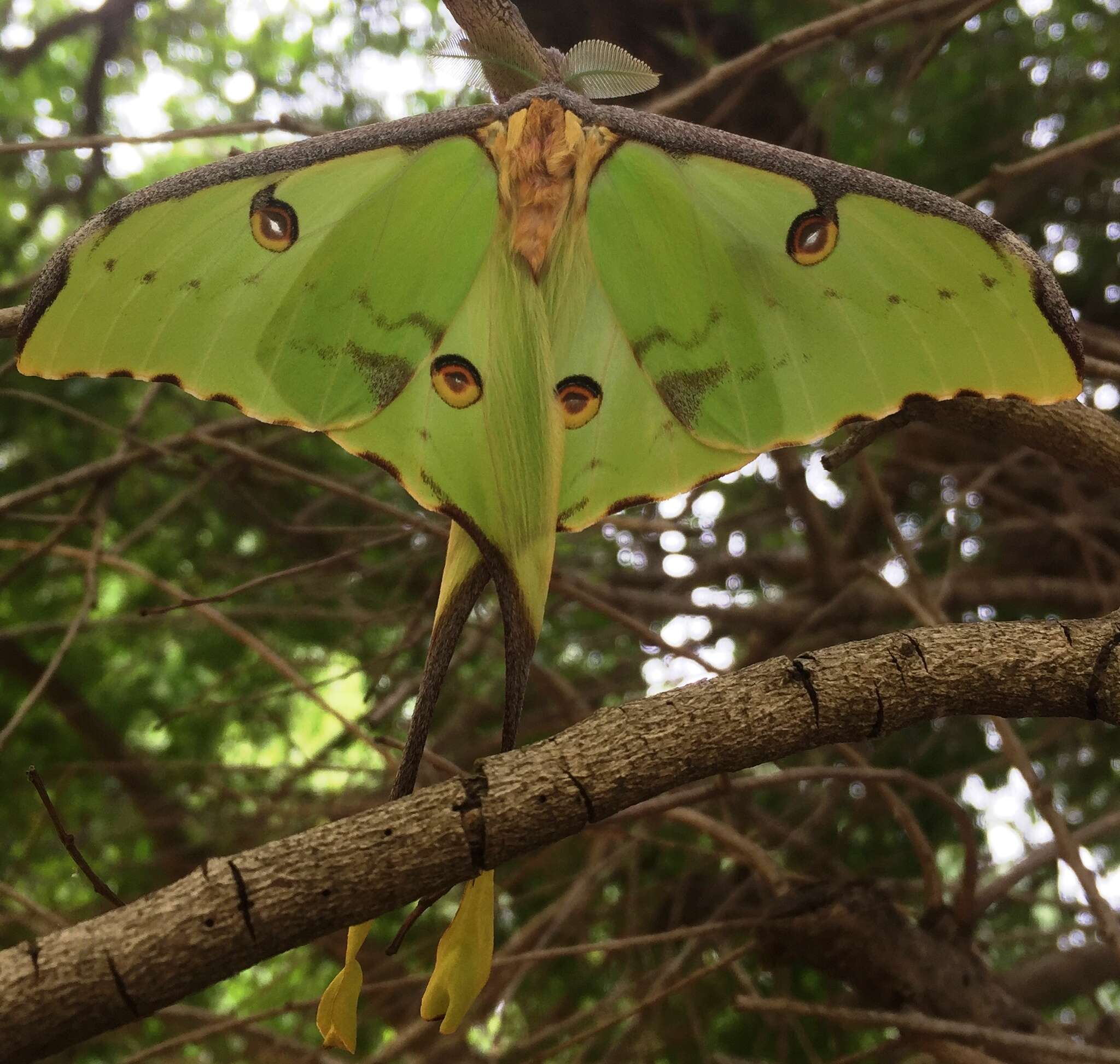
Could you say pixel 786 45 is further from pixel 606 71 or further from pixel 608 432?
pixel 608 432

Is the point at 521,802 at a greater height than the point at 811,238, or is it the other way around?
the point at 811,238

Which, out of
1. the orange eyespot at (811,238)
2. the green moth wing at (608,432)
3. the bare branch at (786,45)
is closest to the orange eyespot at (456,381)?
the green moth wing at (608,432)

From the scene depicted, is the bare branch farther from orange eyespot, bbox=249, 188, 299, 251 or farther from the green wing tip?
orange eyespot, bbox=249, 188, 299, 251

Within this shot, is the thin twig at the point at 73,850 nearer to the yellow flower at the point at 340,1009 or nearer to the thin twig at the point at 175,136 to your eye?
the yellow flower at the point at 340,1009

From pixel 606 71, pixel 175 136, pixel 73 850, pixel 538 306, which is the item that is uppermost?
pixel 175 136

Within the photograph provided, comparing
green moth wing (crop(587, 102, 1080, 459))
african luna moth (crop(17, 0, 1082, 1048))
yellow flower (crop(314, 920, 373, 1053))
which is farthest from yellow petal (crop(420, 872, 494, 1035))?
green moth wing (crop(587, 102, 1080, 459))

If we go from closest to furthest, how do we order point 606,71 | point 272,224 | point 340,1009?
point 340,1009
point 272,224
point 606,71

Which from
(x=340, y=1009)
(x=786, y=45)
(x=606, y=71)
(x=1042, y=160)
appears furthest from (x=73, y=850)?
(x=1042, y=160)
